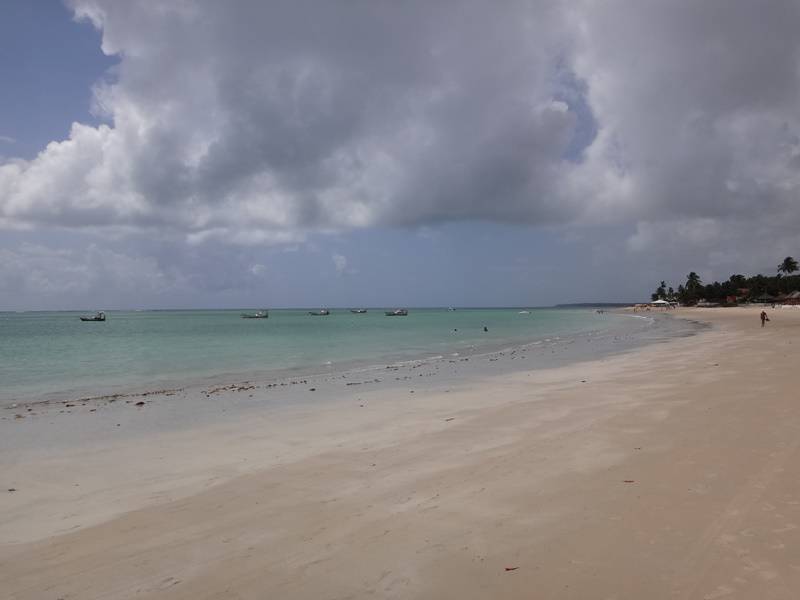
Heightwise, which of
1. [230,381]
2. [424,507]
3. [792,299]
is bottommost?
[230,381]

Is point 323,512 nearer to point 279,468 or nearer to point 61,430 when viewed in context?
point 279,468

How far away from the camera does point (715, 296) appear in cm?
17000

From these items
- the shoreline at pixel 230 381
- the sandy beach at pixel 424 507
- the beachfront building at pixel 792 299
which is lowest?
the shoreline at pixel 230 381

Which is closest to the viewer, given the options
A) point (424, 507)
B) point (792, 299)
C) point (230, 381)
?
point (424, 507)

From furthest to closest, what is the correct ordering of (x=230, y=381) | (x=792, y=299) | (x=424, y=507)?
1. (x=792, y=299)
2. (x=230, y=381)
3. (x=424, y=507)

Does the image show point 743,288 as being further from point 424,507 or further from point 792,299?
point 424,507

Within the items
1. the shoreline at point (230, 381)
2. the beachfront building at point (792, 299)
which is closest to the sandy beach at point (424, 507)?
the shoreline at point (230, 381)

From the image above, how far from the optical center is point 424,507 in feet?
21.4

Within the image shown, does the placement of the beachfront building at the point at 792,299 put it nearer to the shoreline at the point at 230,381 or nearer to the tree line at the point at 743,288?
the tree line at the point at 743,288

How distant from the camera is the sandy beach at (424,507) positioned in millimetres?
4785

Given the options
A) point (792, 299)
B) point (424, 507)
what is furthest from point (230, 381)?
point (792, 299)

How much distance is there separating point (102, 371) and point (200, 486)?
2390cm

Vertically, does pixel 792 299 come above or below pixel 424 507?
above

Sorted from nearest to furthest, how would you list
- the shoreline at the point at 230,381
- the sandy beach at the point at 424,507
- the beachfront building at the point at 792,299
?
the sandy beach at the point at 424,507, the shoreline at the point at 230,381, the beachfront building at the point at 792,299
